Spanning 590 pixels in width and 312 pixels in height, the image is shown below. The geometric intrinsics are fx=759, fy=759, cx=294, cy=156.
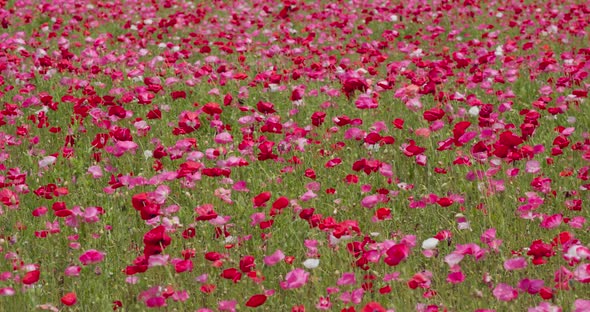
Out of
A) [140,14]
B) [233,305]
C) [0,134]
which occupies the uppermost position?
[233,305]

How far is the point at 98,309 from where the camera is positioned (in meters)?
2.88

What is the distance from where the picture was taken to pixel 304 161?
4.21 meters

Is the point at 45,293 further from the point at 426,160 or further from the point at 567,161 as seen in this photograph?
the point at 567,161

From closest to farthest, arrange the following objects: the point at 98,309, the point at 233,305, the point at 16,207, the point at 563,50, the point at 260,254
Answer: the point at 233,305 < the point at 98,309 < the point at 260,254 < the point at 16,207 < the point at 563,50

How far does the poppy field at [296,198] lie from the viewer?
2.75 metres

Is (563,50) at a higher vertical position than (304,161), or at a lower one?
lower

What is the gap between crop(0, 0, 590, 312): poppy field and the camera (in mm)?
2746

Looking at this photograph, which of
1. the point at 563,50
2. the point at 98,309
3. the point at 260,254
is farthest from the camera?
the point at 563,50

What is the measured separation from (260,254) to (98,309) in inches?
27.8

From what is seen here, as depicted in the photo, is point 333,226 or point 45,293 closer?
point 333,226

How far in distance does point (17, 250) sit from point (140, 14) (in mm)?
6332

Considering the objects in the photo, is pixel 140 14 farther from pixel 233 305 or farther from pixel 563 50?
pixel 233 305

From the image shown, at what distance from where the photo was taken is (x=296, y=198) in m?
3.79

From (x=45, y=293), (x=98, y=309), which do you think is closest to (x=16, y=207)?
(x=45, y=293)
